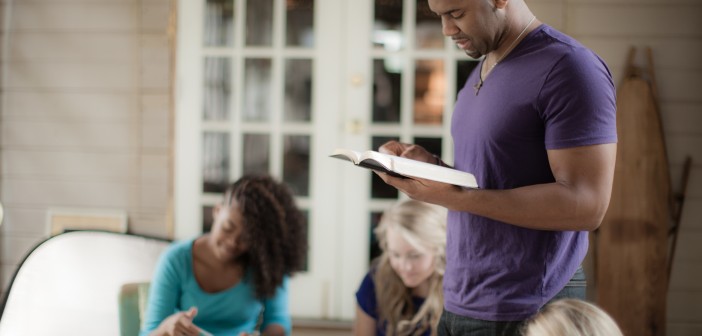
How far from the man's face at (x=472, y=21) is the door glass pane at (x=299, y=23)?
186 cm

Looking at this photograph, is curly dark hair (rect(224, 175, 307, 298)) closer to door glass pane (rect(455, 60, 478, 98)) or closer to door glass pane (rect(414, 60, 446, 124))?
door glass pane (rect(414, 60, 446, 124))

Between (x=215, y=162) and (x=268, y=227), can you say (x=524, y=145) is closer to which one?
(x=268, y=227)

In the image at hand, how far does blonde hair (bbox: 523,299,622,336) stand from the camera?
1143 mm

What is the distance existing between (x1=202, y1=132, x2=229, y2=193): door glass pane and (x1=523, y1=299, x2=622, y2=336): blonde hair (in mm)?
2142

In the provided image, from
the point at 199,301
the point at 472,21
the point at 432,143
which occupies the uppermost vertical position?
the point at 472,21

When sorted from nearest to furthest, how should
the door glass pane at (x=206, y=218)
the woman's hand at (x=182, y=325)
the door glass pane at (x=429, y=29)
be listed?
the woman's hand at (x=182, y=325), the door glass pane at (x=429, y=29), the door glass pane at (x=206, y=218)

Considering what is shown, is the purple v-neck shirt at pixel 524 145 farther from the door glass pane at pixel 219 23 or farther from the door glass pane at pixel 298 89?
the door glass pane at pixel 219 23

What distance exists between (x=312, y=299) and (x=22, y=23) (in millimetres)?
1974

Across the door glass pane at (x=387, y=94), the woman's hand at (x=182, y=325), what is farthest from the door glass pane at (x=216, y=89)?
the woman's hand at (x=182, y=325)

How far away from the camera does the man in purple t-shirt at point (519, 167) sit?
3.40 ft

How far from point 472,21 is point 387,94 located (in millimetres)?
1839

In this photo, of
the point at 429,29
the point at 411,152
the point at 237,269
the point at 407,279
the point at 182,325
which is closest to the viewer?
the point at 411,152

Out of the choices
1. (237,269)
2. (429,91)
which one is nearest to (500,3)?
(237,269)

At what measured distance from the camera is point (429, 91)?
2977mm
